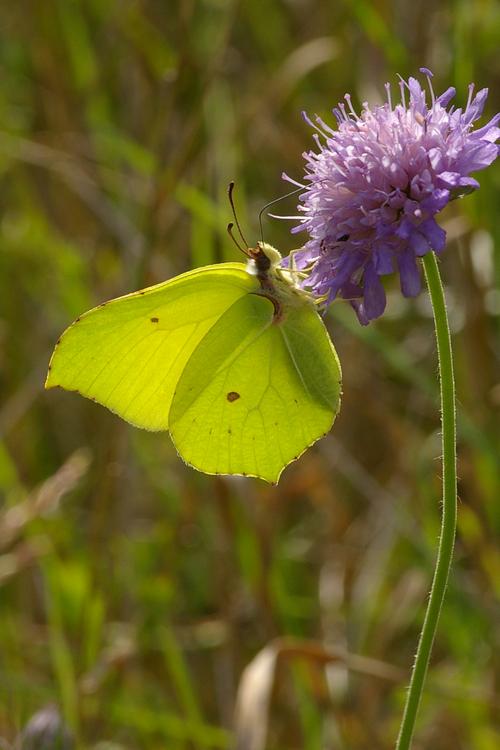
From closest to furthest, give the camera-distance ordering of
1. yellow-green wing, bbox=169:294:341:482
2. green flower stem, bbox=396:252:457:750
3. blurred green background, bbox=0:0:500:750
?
green flower stem, bbox=396:252:457:750, yellow-green wing, bbox=169:294:341:482, blurred green background, bbox=0:0:500:750

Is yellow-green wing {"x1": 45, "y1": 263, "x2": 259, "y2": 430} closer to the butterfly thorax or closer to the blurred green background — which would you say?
the butterfly thorax

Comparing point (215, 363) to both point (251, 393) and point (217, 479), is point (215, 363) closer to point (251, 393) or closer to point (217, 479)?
point (251, 393)

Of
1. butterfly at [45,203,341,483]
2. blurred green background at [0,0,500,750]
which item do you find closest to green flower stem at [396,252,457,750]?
butterfly at [45,203,341,483]

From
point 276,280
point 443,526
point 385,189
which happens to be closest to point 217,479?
point 276,280

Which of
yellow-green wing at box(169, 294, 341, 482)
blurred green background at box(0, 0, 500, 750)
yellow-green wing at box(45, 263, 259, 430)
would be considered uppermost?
yellow-green wing at box(45, 263, 259, 430)

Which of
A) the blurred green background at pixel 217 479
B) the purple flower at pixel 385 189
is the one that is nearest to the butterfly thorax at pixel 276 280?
the purple flower at pixel 385 189

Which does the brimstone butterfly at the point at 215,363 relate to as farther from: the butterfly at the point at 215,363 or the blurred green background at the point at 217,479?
the blurred green background at the point at 217,479

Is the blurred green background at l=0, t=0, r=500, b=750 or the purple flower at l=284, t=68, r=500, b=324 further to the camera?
the blurred green background at l=0, t=0, r=500, b=750
